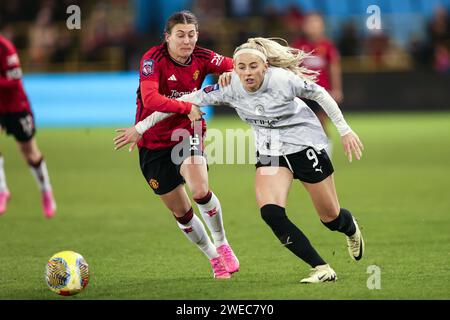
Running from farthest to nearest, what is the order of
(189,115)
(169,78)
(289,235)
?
(169,78), (189,115), (289,235)

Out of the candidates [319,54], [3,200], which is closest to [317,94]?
[3,200]

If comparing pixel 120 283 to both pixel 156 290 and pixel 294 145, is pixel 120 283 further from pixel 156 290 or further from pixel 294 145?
pixel 294 145

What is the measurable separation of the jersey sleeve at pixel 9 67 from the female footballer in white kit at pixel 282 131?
399 centimetres

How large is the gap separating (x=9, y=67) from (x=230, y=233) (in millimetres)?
3295

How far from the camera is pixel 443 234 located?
29.1 feet

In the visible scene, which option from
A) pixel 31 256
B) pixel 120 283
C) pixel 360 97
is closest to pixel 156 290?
pixel 120 283

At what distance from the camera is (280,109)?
22.3 feet

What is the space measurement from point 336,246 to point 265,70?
2370 millimetres

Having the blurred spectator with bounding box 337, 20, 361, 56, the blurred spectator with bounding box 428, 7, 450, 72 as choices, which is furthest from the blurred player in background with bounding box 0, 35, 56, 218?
the blurred spectator with bounding box 428, 7, 450, 72

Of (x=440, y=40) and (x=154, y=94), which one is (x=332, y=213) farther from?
(x=440, y=40)

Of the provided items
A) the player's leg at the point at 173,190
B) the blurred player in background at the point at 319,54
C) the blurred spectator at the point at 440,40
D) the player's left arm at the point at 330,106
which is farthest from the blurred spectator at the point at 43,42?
the player's left arm at the point at 330,106

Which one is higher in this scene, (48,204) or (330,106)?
(330,106)

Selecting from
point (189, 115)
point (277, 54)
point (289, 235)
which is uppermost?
point (277, 54)

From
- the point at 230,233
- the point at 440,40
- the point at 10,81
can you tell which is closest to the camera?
the point at 230,233
